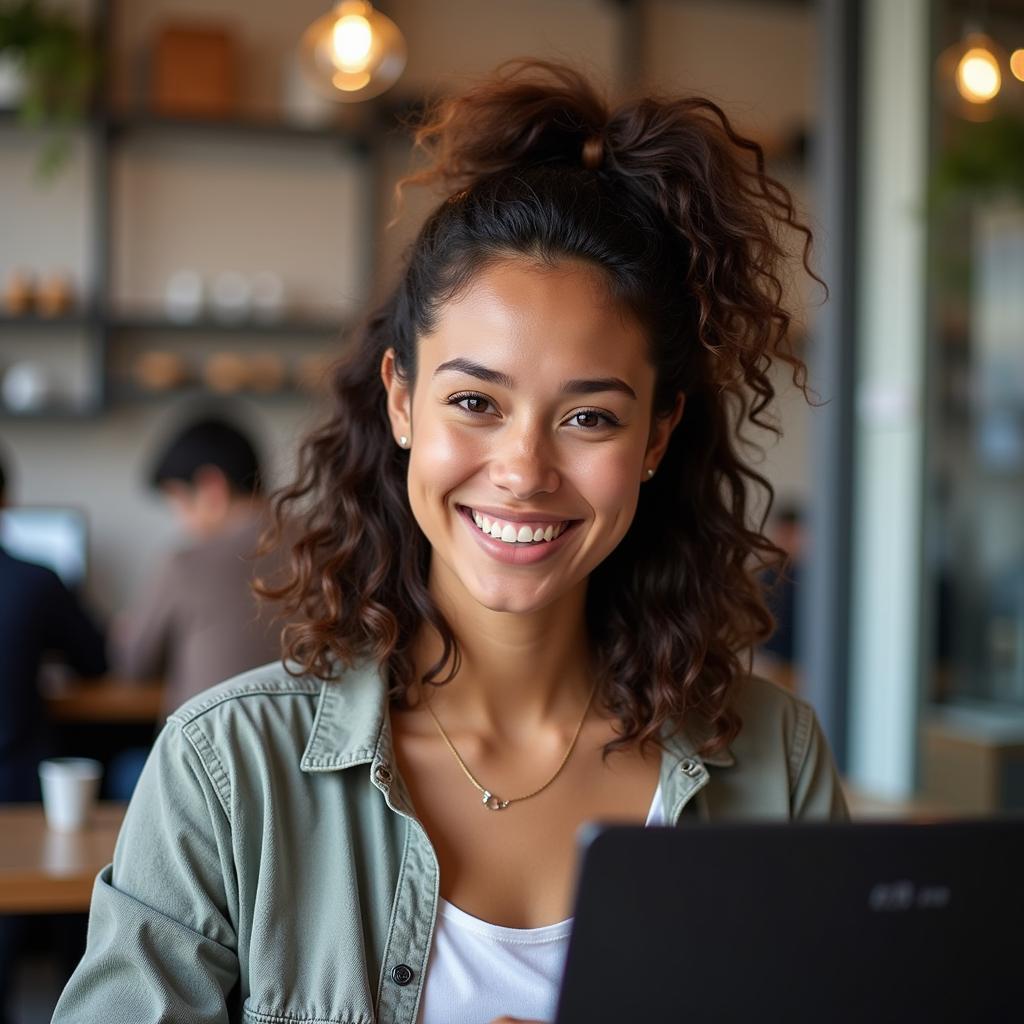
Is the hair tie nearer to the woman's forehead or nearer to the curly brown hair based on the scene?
the curly brown hair

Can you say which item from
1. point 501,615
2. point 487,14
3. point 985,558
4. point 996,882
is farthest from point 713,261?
point 487,14

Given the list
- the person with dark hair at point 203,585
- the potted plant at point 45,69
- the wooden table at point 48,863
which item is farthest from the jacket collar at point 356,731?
the potted plant at point 45,69

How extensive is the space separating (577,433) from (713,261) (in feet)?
0.82

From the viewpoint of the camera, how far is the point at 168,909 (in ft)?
4.09

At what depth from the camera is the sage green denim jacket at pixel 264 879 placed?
1233mm

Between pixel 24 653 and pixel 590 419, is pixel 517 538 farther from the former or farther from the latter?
pixel 24 653

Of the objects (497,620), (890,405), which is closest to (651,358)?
(497,620)

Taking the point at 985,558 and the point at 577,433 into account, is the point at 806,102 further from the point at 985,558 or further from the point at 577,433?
the point at 577,433

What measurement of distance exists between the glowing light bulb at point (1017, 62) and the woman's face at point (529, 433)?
2988mm

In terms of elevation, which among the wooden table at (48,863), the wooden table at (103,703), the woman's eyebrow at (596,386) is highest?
the woman's eyebrow at (596,386)

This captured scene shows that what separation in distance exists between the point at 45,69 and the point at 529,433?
412 cm

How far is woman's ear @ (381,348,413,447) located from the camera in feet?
4.90

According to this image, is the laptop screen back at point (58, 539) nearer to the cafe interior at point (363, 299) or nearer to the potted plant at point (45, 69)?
the cafe interior at point (363, 299)

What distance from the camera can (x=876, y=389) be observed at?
4.23m
